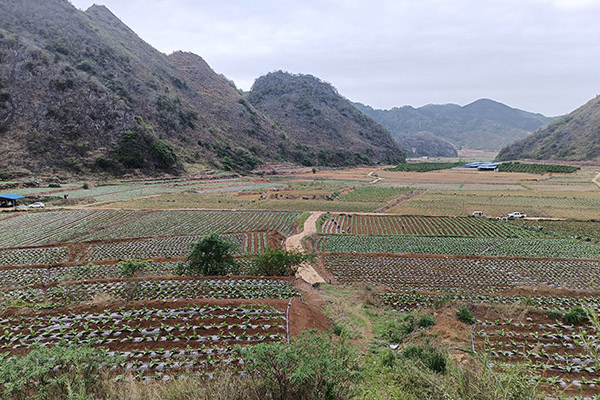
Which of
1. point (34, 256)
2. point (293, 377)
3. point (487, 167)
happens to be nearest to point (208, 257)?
point (293, 377)

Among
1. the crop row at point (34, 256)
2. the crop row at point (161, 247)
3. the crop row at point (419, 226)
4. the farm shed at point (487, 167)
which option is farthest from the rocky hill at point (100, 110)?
the farm shed at point (487, 167)

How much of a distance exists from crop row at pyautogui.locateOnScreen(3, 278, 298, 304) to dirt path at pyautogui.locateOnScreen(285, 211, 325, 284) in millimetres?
4797

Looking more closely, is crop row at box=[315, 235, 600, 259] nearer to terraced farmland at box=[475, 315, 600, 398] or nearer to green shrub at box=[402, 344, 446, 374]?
terraced farmland at box=[475, 315, 600, 398]

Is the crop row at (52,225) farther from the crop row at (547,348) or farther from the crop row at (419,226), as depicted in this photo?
the crop row at (547,348)

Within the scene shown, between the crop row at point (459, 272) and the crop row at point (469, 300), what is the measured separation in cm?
193

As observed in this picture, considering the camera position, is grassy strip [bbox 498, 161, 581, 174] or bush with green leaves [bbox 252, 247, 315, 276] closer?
bush with green leaves [bbox 252, 247, 315, 276]

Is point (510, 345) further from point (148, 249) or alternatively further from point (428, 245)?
point (148, 249)

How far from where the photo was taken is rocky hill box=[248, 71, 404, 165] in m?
122

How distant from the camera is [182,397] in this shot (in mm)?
5207

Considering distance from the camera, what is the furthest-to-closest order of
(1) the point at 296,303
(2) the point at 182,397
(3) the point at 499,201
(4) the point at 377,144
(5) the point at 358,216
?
(4) the point at 377,144 → (3) the point at 499,201 → (5) the point at 358,216 → (1) the point at 296,303 → (2) the point at 182,397

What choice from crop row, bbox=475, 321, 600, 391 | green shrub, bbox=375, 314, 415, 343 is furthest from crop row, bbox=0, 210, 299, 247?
crop row, bbox=475, 321, 600, 391

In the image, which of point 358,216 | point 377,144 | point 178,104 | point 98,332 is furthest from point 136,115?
point 377,144

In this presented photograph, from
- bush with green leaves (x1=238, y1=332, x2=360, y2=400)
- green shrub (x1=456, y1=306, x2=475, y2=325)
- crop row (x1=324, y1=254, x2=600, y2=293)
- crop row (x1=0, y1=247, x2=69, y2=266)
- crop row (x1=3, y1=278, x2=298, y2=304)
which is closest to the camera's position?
bush with green leaves (x1=238, y1=332, x2=360, y2=400)

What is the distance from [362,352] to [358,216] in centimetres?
3187
